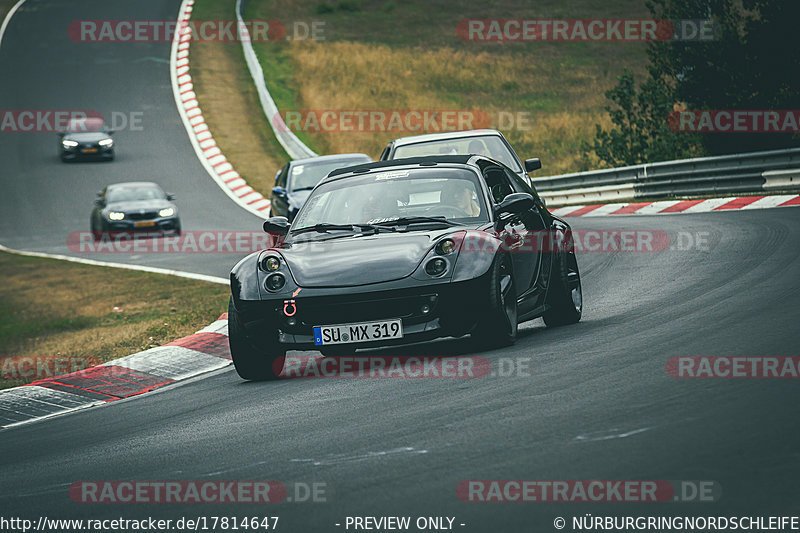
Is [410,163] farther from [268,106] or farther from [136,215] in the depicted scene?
[268,106]

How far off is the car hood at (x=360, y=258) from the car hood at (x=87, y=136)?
28972 millimetres

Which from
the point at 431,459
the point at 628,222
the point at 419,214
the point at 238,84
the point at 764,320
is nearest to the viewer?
the point at 431,459

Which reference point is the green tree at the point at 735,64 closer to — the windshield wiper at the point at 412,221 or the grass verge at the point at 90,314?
the grass verge at the point at 90,314

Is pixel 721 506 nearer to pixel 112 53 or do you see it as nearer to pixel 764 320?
pixel 764 320

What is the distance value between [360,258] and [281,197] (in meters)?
11.8

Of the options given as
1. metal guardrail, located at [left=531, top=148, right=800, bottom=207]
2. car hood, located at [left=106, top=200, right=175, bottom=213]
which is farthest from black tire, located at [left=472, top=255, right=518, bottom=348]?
car hood, located at [left=106, top=200, right=175, bottom=213]

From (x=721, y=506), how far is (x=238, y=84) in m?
39.5

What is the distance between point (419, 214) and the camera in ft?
27.5

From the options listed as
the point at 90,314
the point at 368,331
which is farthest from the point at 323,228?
the point at 90,314

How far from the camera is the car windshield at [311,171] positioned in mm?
19219

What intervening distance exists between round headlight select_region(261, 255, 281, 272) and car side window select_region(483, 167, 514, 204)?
1.91 meters

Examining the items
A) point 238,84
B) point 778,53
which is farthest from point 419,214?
point 238,84

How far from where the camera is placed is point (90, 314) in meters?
13.4

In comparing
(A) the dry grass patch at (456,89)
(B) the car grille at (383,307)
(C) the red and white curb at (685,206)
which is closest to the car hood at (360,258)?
(B) the car grille at (383,307)
